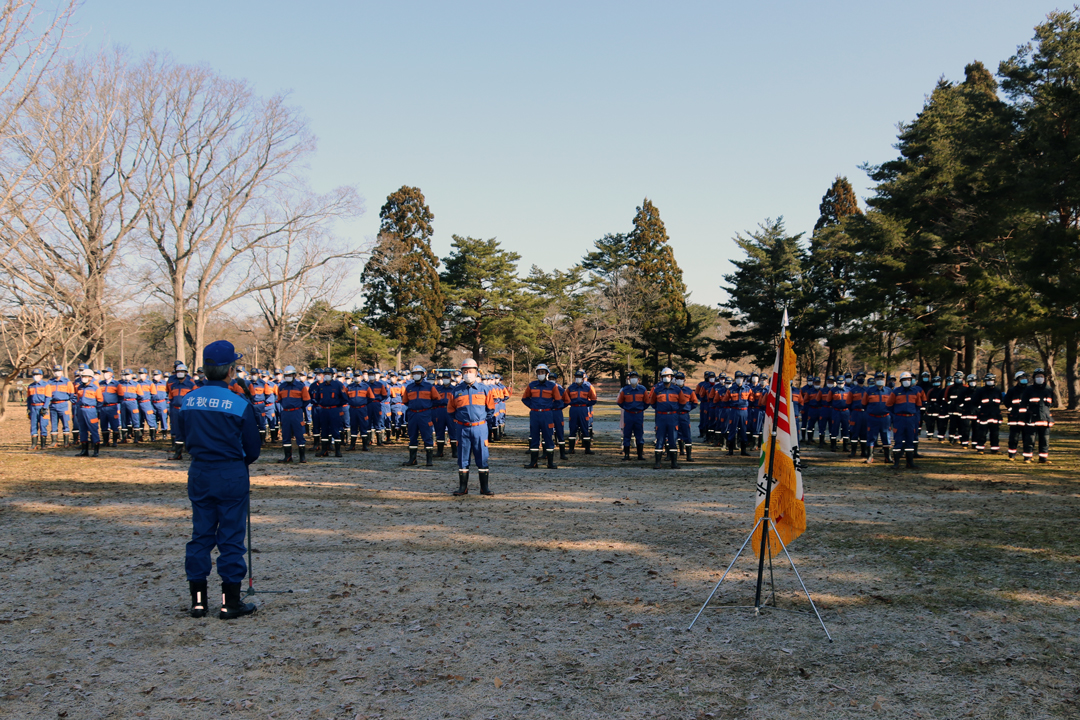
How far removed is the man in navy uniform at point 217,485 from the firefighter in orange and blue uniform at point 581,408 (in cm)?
1297

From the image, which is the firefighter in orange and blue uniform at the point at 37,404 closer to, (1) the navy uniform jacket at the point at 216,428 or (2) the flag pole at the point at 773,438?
(1) the navy uniform jacket at the point at 216,428

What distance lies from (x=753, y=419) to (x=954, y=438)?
6.86 meters

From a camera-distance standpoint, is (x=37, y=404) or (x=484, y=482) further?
(x=37, y=404)

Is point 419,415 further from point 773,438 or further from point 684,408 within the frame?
point 773,438

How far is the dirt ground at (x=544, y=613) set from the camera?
4410 mm

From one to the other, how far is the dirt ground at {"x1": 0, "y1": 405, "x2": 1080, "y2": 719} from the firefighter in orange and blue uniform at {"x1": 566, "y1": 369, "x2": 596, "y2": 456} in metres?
7.09

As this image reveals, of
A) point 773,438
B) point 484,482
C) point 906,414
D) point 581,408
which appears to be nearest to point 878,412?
point 906,414

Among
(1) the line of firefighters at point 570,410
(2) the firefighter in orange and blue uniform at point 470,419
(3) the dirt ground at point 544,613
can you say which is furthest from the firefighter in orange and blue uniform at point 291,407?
(2) the firefighter in orange and blue uniform at point 470,419

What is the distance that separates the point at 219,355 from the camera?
589 centimetres

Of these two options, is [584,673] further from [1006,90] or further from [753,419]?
[1006,90]

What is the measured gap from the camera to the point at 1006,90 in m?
22.2

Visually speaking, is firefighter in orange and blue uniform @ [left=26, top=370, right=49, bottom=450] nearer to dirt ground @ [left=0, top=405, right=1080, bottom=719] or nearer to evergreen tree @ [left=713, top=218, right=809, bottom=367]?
dirt ground @ [left=0, top=405, right=1080, bottom=719]

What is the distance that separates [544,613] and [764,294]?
140 feet

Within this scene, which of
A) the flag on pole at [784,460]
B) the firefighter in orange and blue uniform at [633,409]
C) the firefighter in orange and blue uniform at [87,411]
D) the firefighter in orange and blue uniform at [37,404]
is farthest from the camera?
the firefighter in orange and blue uniform at [37,404]
